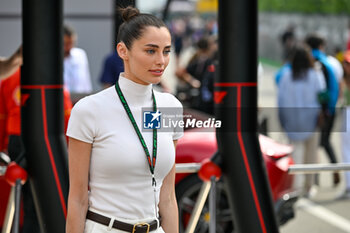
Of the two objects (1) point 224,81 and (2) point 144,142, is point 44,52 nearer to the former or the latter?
(1) point 224,81

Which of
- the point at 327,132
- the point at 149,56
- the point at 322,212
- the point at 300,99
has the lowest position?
the point at 322,212

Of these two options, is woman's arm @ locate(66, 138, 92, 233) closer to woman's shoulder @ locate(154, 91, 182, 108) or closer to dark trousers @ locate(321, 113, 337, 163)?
woman's shoulder @ locate(154, 91, 182, 108)

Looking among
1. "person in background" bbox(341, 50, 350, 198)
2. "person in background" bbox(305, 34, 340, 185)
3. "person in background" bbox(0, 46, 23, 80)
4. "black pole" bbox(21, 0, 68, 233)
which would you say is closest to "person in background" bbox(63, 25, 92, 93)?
"person in background" bbox(305, 34, 340, 185)

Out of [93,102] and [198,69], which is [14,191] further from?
[198,69]

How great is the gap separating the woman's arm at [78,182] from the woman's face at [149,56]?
0.34 meters

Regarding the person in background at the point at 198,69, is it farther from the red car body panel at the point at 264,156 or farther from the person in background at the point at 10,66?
the person in background at the point at 10,66

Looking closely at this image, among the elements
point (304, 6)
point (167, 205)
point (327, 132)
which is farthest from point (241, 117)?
point (304, 6)

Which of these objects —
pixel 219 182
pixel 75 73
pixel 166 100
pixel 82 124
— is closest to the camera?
pixel 82 124

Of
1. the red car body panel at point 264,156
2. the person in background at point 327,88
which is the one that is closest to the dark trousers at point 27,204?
the red car body panel at point 264,156

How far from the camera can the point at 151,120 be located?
2830 millimetres

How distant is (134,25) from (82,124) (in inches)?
17.0

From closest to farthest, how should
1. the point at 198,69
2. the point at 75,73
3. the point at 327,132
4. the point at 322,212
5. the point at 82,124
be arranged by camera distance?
the point at 82,124, the point at 322,212, the point at 75,73, the point at 327,132, the point at 198,69

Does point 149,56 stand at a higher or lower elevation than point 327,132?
higher

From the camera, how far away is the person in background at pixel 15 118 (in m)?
5.31
